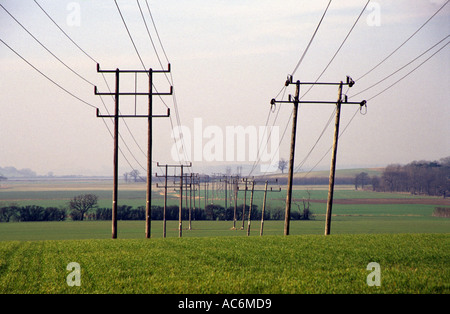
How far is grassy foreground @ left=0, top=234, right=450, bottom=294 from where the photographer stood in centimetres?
1452

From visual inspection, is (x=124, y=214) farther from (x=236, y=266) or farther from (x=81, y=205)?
(x=236, y=266)

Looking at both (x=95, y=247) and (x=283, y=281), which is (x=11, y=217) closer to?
(x=95, y=247)

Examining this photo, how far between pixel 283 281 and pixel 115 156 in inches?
782

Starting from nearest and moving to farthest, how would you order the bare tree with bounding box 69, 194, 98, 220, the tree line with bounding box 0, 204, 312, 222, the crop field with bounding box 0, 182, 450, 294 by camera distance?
1. the crop field with bounding box 0, 182, 450, 294
2. the tree line with bounding box 0, 204, 312, 222
3. the bare tree with bounding box 69, 194, 98, 220

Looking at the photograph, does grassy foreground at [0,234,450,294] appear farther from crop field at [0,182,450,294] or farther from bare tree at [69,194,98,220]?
bare tree at [69,194,98,220]

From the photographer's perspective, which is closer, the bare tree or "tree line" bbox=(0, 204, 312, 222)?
"tree line" bbox=(0, 204, 312, 222)

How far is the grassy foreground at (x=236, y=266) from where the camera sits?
47.6 ft

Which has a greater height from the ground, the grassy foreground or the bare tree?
the grassy foreground

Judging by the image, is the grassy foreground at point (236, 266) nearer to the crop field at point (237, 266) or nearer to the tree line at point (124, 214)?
the crop field at point (237, 266)

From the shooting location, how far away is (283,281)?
49.6 ft

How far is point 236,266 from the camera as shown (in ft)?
61.6

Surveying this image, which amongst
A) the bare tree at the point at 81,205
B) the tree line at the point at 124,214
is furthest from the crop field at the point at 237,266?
the bare tree at the point at 81,205

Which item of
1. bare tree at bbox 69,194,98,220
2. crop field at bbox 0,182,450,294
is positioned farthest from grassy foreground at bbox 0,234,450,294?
bare tree at bbox 69,194,98,220
